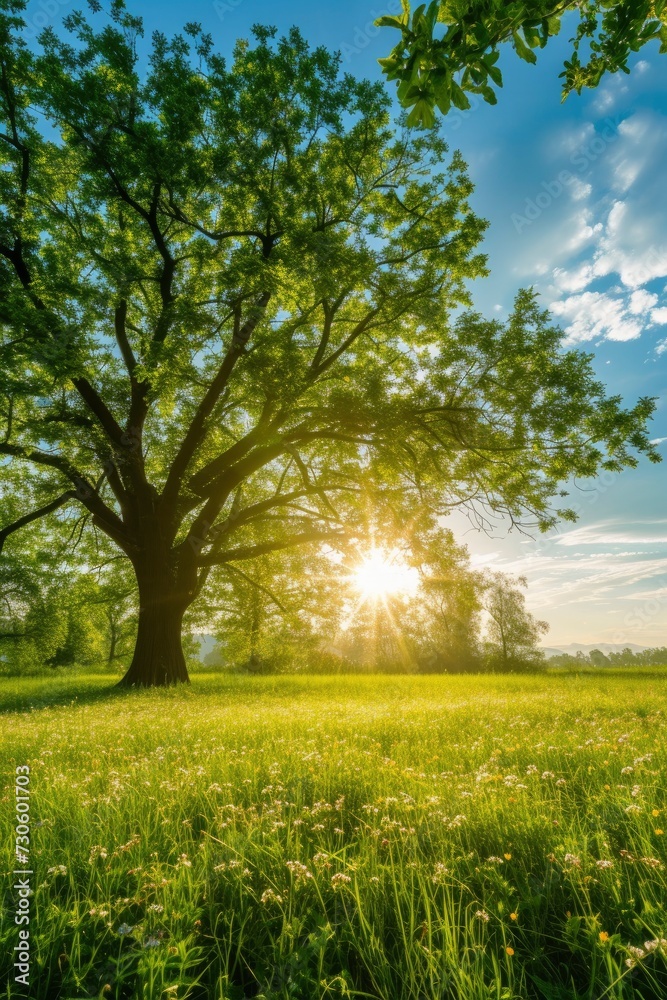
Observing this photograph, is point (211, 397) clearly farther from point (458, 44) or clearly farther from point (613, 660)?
point (613, 660)

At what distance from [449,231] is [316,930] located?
17.5 meters

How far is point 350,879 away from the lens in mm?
2230

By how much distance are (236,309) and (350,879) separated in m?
14.4

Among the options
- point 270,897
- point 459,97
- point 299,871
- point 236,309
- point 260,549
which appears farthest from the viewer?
point 260,549

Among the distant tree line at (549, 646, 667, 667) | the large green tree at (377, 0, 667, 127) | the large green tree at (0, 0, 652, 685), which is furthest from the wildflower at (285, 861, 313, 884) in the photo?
the distant tree line at (549, 646, 667, 667)

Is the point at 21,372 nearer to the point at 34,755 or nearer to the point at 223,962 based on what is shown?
the point at 34,755

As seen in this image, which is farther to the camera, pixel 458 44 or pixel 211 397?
pixel 211 397

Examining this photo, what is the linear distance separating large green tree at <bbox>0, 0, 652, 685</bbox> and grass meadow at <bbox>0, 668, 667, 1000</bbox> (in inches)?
448

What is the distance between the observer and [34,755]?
535cm

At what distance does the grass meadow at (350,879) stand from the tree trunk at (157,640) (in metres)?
13.6

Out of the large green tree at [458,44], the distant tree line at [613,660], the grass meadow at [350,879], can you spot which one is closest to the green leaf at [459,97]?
the large green tree at [458,44]

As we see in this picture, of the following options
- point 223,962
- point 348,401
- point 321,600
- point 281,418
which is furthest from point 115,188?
point 321,600

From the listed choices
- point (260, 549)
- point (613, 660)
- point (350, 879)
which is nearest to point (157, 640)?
point (260, 549)

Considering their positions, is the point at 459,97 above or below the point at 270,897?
above
